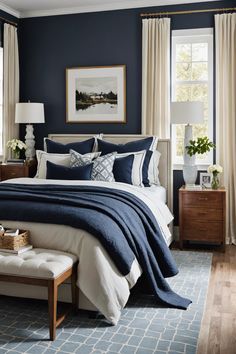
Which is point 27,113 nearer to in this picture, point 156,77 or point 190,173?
point 156,77

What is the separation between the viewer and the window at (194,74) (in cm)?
548

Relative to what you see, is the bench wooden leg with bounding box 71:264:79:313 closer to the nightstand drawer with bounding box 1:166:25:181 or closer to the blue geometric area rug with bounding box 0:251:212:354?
the blue geometric area rug with bounding box 0:251:212:354

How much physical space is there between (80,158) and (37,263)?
2278 millimetres

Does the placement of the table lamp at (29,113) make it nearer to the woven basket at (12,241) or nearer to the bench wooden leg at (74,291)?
the woven basket at (12,241)

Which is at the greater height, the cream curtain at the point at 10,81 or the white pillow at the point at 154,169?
the cream curtain at the point at 10,81

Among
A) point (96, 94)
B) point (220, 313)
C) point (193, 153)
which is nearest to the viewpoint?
point (220, 313)

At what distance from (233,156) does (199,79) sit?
1079 millimetres

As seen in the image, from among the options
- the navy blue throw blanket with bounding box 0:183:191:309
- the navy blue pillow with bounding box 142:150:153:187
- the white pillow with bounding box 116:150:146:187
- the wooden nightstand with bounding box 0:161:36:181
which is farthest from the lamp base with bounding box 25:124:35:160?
the navy blue throw blanket with bounding box 0:183:191:309

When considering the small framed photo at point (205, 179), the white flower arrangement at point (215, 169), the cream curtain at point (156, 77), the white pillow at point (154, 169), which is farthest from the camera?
the cream curtain at point (156, 77)

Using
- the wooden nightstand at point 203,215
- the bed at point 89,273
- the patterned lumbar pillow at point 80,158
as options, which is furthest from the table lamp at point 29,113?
the bed at point 89,273

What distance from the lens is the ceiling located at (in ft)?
18.4

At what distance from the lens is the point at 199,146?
204 inches

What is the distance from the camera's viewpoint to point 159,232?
388 centimetres

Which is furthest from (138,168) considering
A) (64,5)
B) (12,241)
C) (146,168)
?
(64,5)
